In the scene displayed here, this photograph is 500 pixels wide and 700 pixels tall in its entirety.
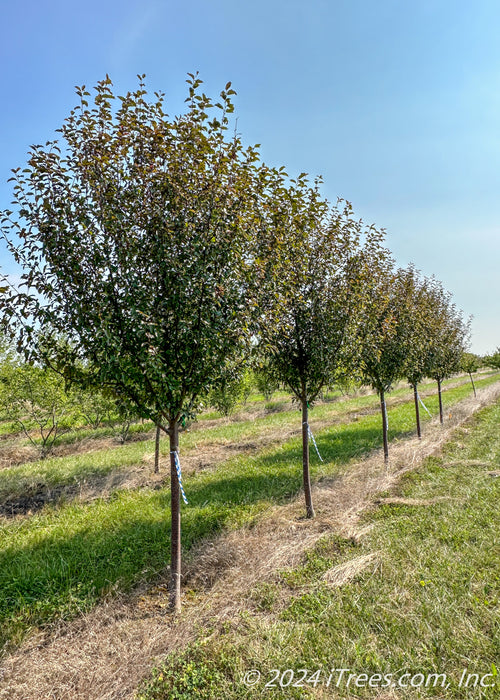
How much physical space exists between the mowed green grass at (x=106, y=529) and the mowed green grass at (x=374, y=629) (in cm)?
224

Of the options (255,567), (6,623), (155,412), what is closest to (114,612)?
(6,623)

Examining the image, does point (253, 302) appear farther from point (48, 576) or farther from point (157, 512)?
point (157, 512)

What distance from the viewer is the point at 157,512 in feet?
28.1

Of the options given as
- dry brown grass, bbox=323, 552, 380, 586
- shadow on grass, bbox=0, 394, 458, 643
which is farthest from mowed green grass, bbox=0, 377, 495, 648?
dry brown grass, bbox=323, 552, 380, 586

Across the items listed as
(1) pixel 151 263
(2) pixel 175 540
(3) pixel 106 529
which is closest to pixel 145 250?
(1) pixel 151 263

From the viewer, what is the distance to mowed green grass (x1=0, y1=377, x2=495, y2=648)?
A: 534 cm

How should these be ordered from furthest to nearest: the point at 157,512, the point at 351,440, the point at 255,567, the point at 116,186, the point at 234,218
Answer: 1. the point at 351,440
2. the point at 157,512
3. the point at 255,567
4. the point at 234,218
5. the point at 116,186

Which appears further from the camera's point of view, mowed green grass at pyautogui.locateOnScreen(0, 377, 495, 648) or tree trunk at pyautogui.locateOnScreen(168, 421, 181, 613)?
mowed green grass at pyautogui.locateOnScreen(0, 377, 495, 648)

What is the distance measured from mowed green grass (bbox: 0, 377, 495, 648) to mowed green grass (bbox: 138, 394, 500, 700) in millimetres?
2243

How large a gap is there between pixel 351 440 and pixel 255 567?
11.1 meters

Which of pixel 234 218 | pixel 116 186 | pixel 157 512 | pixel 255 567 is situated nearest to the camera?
pixel 116 186

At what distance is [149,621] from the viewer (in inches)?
187

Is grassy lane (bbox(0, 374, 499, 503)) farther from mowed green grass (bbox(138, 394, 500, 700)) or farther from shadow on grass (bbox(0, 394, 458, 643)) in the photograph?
mowed green grass (bbox(138, 394, 500, 700))

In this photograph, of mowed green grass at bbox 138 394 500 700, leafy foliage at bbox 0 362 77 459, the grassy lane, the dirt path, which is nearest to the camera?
mowed green grass at bbox 138 394 500 700
